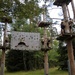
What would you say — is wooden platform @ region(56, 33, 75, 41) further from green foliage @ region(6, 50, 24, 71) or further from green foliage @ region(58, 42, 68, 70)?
green foliage @ region(6, 50, 24, 71)

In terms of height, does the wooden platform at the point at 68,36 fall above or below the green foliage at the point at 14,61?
above

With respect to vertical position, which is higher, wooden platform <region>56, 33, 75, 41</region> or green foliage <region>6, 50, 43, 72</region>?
wooden platform <region>56, 33, 75, 41</region>

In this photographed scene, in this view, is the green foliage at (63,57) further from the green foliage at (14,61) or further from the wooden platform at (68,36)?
the wooden platform at (68,36)

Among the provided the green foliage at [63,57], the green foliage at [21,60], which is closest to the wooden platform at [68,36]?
the green foliage at [63,57]

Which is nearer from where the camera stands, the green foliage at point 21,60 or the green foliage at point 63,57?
the green foliage at point 63,57

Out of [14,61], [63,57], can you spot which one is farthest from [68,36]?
[14,61]

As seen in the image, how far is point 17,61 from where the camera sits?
27.5 meters

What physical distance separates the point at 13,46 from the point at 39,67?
17991 millimetres

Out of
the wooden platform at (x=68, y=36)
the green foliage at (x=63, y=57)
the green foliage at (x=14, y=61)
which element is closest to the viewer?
the wooden platform at (x=68, y=36)

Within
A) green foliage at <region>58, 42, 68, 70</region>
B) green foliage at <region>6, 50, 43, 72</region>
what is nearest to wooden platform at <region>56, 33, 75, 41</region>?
green foliage at <region>58, 42, 68, 70</region>

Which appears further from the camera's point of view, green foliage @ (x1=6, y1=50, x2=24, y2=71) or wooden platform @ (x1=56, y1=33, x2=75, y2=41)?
green foliage @ (x1=6, y1=50, x2=24, y2=71)

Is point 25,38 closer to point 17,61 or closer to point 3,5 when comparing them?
point 3,5

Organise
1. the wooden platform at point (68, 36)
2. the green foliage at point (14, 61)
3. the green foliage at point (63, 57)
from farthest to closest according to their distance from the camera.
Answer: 1. the green foliage at point (14, 61)
2. the green foliage at point (63, 57)
3. the wooden platform at point (68, 36)

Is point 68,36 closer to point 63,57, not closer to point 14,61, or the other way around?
point 63,57
